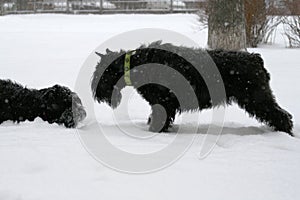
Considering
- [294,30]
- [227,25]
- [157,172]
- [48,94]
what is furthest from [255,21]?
[157,172]

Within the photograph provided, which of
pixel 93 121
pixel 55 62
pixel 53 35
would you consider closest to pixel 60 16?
pixel 53 35

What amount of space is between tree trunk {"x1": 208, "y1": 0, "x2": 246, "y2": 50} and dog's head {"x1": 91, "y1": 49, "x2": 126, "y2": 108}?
4.75 m

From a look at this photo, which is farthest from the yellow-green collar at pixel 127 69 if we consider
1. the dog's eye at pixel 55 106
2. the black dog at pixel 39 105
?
the dog's eye at pixel 55 106

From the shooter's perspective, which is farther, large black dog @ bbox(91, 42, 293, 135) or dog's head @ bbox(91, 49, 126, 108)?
dog's head @ bbox(91, 49, 126, 108)

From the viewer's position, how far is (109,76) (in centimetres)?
516

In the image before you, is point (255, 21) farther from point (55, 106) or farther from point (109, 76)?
point (55, 106)

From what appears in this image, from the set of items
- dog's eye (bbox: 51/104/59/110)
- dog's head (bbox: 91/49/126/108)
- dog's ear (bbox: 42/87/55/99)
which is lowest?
dog's eye (bbox: 51/104/59/110)

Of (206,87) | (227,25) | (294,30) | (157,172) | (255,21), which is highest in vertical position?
(255,21)

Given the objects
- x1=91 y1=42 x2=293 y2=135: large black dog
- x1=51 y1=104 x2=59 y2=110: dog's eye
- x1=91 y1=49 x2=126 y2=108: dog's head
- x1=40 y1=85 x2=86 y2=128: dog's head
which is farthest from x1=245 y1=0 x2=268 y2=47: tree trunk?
x1=51 y1=104 x2=59 y2=110: dog's eye

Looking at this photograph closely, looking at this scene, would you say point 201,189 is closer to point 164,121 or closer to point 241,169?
point 241,169

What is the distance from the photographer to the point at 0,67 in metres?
9.53

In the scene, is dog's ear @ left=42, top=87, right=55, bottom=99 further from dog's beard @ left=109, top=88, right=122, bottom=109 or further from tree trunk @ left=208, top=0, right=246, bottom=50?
tree trunk @ left=208, top=0, right=246, bottom=50

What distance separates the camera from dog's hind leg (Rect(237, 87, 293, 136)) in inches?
186

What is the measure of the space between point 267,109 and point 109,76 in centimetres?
207
